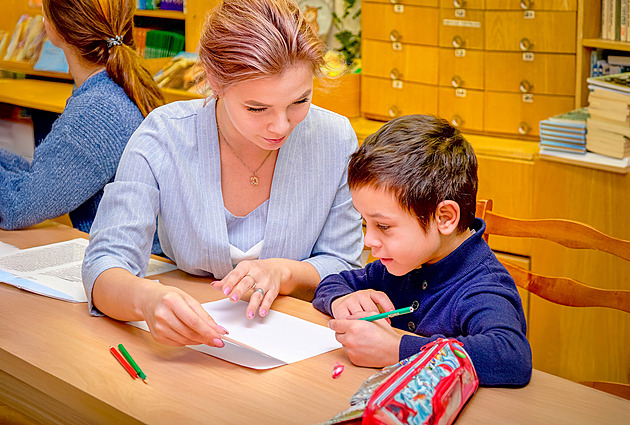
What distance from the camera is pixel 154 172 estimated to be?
167 cm

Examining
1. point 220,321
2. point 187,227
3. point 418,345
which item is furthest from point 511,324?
point 187,227

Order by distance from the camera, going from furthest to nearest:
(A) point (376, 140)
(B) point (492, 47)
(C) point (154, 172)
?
(B) point (492, 47)
(C) point (154, 172)
(A) point (376, 140)

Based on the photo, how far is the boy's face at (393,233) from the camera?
133 cm

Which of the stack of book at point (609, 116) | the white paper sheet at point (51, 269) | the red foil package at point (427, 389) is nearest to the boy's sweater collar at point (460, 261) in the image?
the red foil package at point (427, 389)

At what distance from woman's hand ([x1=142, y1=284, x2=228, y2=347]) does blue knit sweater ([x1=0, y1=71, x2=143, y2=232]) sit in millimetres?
857

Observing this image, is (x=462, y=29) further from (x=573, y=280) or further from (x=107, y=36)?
(x=573, y=280)

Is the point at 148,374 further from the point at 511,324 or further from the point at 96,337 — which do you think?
the point at 511,324

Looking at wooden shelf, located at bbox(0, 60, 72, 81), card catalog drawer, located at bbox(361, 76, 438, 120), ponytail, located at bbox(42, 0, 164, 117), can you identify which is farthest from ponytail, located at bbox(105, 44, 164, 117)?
wooden shelf, located at bbox(0, 60, 72, 81)

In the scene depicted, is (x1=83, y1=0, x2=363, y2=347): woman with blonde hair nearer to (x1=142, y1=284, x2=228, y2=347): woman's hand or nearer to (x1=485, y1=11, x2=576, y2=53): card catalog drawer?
(x1=142, y1=284, x2=228, y2=347): woman's hand

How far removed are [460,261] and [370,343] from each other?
0.80ft

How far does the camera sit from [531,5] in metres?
2.91

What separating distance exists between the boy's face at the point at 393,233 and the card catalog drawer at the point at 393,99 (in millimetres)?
1968

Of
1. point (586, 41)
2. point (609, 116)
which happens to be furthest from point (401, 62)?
point (609, 116)

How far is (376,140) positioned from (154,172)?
0.54 meters
